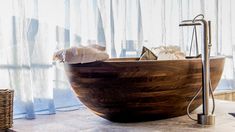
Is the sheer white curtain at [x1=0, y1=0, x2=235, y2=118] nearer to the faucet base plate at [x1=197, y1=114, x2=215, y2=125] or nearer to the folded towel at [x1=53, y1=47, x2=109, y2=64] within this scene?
the folded towel at [x1=53, y1=47, x2=109, y2=64]

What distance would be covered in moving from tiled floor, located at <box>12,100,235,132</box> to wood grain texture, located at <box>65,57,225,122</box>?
4cm

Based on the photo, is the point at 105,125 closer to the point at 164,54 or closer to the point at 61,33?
the point at 164,54

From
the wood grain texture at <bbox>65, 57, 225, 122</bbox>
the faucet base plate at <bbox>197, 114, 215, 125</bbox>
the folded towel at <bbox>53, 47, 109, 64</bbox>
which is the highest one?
the folded towel at <bbox>53, 47, 109, 64</bbox>

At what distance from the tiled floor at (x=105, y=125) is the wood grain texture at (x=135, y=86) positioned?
43 mm

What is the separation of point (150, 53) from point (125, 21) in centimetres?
58

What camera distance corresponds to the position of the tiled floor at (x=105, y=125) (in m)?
1.06

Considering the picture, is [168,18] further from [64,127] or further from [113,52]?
[64,127]

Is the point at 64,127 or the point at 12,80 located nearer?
the point at 64,127

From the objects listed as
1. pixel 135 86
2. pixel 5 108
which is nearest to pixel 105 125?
pixel 135 86

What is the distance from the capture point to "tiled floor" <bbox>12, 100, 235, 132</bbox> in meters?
1.06

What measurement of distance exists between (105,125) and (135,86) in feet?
0.64

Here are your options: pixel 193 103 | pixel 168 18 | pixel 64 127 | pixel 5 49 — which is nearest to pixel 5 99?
pixel 64 127

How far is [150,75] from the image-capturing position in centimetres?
107

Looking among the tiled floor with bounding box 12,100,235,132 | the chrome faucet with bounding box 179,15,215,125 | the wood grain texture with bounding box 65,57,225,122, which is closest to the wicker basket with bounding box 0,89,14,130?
the tiled floor with bounding box 12,100,235,132
